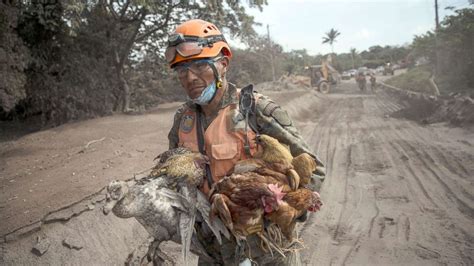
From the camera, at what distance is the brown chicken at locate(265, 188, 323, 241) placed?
1.98m

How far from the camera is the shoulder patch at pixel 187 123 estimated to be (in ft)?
8.09

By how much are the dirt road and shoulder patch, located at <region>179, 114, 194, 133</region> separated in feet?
9.23

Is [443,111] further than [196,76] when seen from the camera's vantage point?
Yes

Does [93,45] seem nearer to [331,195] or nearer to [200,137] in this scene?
[331,195]

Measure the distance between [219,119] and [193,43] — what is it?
0.49 m

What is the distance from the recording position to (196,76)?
7.68 feet

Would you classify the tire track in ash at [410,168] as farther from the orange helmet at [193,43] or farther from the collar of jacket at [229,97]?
the orange helmet at [193,43]

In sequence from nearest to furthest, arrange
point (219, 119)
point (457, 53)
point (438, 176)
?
point (219, 119) < point (438, 176) < point (457, 53)

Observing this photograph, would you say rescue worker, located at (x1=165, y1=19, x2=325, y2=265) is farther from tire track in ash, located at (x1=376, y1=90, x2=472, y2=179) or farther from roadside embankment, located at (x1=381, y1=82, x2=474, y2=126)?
roadside embankment, located at (x1=381, y1=82, x2=474, y2=126)

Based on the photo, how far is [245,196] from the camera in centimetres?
196

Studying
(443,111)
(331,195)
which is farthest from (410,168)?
(443,111)

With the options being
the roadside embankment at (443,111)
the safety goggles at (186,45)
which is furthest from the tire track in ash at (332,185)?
the safety goggles at (186,45)

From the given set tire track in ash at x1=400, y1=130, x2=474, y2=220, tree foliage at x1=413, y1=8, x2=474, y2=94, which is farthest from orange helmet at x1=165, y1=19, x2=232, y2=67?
tree foliage at x1=413, y1=8, x2=474, y2=94

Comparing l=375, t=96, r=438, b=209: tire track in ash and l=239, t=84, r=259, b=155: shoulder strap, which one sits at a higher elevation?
l=239, t=84, r=259, b=155: shoulder strap
